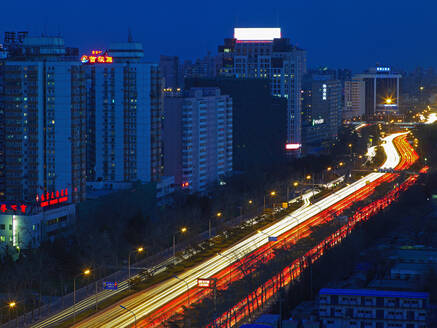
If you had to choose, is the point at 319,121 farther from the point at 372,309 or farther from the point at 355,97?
the point at 372,309

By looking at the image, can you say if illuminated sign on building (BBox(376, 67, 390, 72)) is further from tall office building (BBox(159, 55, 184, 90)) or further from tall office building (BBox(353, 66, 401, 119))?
tall office building (BBox(159, 55, 184, 90))

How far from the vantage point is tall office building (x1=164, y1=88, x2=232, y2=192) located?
37125mm

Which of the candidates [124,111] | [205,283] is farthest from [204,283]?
[124,111]

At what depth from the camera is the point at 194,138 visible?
3769 cm

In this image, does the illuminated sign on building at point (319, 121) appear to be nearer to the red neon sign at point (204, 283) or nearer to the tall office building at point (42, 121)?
the tall office building at point (42, 121)

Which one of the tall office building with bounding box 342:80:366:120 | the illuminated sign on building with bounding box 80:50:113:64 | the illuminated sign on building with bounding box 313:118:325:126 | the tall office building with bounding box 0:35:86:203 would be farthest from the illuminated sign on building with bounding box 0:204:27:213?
the tall office building with bounding box 342:80:366:120

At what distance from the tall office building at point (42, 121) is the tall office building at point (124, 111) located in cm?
372

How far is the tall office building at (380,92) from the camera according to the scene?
285ft

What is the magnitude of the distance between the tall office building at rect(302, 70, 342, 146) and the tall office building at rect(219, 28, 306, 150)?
14.3ft

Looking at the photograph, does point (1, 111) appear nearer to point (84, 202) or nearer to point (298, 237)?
point (84, 202)

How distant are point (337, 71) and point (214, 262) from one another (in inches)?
2811

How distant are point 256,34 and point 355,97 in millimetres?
33856

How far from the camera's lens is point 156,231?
27.2 metres

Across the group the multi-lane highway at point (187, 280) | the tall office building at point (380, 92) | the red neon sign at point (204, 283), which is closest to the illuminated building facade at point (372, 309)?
the red neon sign at point (204, 283)
